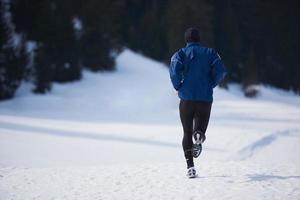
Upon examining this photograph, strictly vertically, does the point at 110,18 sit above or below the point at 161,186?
above

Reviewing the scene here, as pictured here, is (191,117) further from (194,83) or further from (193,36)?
(193,36)

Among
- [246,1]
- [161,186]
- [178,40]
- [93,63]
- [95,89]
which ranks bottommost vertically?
[161,186]

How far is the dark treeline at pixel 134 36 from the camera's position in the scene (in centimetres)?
1970

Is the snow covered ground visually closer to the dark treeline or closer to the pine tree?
the pine tree

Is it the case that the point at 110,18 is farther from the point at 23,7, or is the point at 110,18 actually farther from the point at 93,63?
the point at 23,7

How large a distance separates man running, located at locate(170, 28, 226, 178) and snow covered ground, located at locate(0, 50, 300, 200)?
0.63 m

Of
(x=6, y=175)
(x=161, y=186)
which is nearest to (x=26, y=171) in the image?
(x=6, y=175)

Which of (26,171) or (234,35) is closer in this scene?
(26,171)

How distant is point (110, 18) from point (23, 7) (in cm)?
778

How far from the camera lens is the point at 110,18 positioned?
2828cm

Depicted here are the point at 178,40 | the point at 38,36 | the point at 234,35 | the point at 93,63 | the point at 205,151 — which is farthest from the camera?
the point at 234,35

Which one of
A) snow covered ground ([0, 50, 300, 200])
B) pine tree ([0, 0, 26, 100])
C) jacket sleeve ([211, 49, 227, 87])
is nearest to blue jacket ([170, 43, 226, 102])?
jacket sleeve ([211, 49, 227, 87])

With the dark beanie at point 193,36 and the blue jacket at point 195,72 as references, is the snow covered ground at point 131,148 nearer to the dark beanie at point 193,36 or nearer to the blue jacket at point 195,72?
the blue jacket at point 195,72

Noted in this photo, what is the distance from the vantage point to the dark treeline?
19703 millimetres
